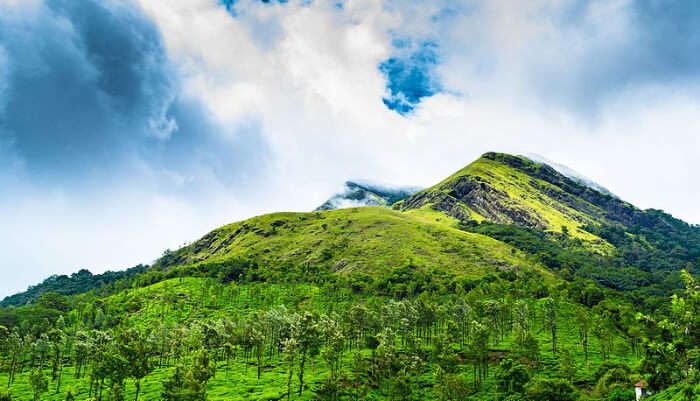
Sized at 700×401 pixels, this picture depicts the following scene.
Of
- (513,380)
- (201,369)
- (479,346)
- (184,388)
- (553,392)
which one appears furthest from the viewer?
(479,346)

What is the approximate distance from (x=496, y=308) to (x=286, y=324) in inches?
2858

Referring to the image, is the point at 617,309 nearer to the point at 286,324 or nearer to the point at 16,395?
the point at 286,324

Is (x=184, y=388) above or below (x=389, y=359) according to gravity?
below

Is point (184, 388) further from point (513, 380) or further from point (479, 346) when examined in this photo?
point (513, 380)

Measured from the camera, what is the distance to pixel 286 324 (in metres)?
120

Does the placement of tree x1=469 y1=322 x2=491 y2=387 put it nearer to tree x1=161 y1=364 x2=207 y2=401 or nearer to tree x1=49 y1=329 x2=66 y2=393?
tree x1=161 y1=364 x2=207 y2=401

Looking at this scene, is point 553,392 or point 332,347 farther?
point 332,347

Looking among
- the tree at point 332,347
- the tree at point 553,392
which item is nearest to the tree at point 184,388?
the tree at point 332,347

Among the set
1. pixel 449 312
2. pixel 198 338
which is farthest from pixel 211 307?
pixel 449 312

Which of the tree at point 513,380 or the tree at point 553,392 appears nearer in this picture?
the tree at point 553,392

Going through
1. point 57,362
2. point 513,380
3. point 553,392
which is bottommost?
point 57,362

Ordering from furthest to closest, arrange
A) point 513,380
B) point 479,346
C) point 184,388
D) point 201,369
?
point 479,346 → point 513,380 → point 201,369 → point 184,388

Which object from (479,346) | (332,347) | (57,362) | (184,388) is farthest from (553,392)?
(57,362)

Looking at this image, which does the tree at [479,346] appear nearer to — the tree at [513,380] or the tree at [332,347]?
the tree at [513,380]
